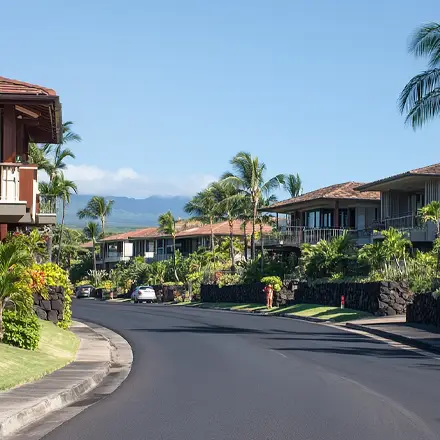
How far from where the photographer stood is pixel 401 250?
149 ft

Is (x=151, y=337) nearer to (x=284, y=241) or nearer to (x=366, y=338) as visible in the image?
(x=366, y=338)

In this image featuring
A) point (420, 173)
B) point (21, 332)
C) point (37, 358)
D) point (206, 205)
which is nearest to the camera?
point (37, 358)

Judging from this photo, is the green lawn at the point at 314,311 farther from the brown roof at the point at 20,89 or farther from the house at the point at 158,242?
the house at the point at 158,242

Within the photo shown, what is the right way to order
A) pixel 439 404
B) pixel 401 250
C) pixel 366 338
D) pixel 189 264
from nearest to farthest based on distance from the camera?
pixel 439 404 < pixel 366 338 < pixel 401 250 < pixel 189 264

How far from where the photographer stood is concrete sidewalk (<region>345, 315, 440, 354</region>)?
2570cm

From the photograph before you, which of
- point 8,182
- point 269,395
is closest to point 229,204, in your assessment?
point 8,182

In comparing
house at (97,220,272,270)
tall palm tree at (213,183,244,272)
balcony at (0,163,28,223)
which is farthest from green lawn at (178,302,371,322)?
house at (97,220,272,270)

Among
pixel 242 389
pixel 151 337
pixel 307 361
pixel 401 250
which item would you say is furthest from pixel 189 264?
pixel 242 389

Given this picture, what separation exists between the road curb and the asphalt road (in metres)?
0.74

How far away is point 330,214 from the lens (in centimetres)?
6881

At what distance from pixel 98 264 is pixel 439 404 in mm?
122428

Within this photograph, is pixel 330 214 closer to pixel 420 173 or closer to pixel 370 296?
pixel 420 173

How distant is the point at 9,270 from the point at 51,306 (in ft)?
28.4

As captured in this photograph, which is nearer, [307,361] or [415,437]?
[415,437]
